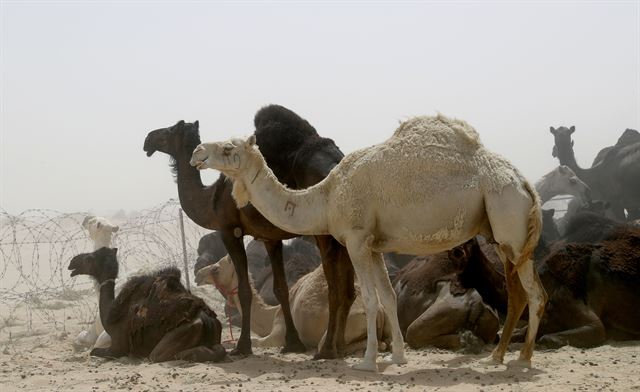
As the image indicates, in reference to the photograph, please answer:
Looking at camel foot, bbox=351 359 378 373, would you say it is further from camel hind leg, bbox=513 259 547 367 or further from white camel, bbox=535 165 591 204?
white camel, bbox=535 165 591 204

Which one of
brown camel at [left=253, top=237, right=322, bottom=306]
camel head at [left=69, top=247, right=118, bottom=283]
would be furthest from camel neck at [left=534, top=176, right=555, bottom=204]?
camel head at [left=69, top=247, right=118, bottom=283]

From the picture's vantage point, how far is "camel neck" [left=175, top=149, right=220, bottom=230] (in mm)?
9859

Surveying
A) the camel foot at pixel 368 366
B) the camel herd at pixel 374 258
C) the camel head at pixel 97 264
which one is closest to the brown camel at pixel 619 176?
the camel herd at pixel 374 258

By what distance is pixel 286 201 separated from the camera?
8180 millimetres

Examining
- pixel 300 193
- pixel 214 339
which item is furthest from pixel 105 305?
pixel 300 193

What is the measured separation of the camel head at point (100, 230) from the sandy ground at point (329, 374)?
218 cm

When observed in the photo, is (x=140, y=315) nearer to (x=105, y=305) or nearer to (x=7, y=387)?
(x=105, y=305)

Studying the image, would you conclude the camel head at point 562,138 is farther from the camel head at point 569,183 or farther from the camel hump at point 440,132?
the camel hump at point 440,132

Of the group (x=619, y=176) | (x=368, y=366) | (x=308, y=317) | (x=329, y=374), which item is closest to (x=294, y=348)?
(x=308, y=317)

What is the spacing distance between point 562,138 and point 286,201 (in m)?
19.3

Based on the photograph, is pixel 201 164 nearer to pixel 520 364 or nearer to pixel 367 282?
pixel 367 282

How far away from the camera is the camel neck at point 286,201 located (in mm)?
8070

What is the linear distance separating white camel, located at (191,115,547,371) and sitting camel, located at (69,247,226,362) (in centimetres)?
185

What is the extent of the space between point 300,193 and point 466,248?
2.41 m
